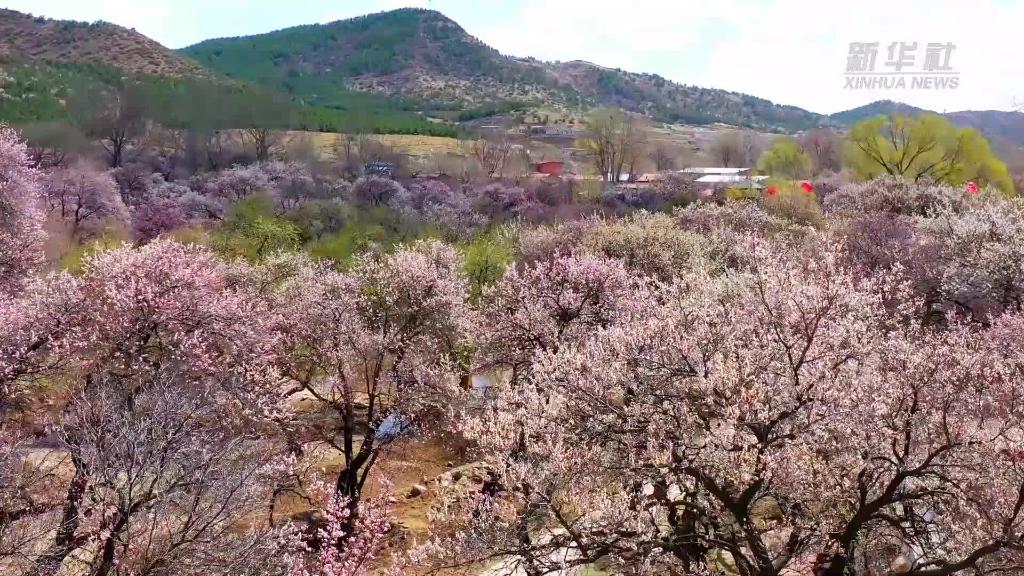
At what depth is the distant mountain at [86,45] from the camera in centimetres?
8869

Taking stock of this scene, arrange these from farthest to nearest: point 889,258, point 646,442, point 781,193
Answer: point 781,193, point 889,258, point 646,442

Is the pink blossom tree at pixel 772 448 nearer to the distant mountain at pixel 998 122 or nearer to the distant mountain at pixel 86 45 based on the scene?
the distant mountain at pixel 86 45

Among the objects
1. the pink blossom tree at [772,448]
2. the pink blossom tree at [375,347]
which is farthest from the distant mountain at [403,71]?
the pink blossom tree at [772,448]

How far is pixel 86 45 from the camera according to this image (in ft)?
305

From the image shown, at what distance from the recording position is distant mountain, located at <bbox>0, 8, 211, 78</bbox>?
88688 millimetres

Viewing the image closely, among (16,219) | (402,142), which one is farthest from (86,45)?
(16,219)

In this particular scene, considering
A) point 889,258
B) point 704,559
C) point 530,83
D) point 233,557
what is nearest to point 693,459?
point 704,559

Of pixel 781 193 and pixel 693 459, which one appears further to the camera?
pixel 781 193

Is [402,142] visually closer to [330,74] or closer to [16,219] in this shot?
[16,219]

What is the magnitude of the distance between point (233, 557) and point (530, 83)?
594 feet

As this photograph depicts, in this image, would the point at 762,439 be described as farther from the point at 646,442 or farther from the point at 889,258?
the point at 889,258

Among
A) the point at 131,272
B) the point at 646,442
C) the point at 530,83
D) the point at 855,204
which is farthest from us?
the point at 530,83

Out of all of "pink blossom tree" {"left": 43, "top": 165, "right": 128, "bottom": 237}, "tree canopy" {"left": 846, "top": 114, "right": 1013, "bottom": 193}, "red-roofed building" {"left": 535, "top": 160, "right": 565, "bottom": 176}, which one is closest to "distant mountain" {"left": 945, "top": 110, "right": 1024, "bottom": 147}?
"tree canopy" {"left": 846, "top": 114, "right": 1013, "bottom": 193}

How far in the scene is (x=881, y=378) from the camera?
991 centimetres
